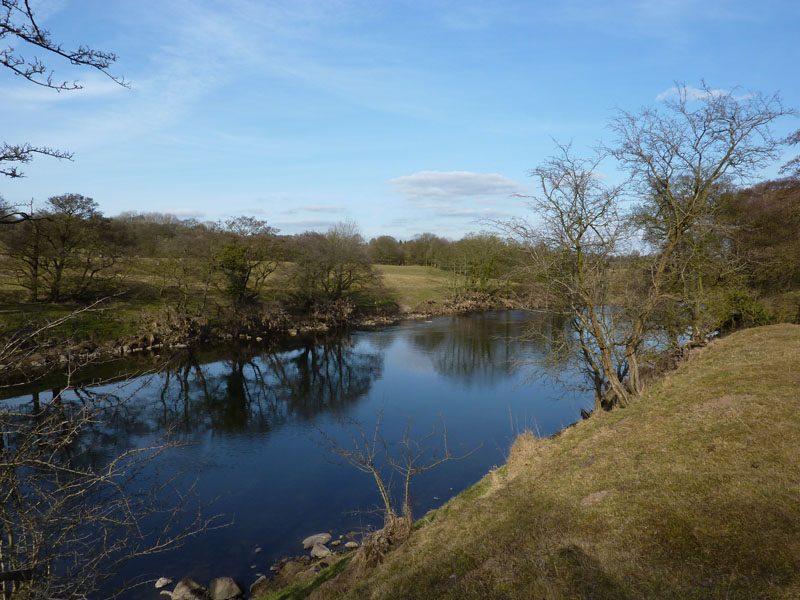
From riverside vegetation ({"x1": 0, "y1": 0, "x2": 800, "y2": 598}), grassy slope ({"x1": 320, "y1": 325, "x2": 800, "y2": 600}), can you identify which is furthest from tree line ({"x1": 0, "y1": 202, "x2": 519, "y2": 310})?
grassy slope ({"x1": 320, "y1": 325, "x2": 800, "y2": 600})

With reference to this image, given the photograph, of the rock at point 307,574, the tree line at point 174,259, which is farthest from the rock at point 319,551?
the tree line at point 174,259

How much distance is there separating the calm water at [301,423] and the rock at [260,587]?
0.42m

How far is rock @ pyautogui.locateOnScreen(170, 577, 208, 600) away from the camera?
9.53 m

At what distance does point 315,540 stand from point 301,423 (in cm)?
839

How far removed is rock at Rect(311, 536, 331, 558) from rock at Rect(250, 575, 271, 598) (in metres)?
1.24

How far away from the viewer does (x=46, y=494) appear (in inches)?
201

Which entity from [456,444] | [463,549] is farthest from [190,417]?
[463,549]

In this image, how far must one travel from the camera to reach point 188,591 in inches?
380

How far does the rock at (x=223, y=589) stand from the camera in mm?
9633

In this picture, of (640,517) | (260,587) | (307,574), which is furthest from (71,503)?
(640,517)

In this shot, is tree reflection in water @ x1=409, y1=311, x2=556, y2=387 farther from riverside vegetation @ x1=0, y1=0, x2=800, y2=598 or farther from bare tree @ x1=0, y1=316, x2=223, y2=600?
bare tree @ x1=0, y1=316, x2=223, y2=600

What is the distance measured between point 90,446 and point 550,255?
1634 centimetres

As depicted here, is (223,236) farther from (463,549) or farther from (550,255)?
(463,549)

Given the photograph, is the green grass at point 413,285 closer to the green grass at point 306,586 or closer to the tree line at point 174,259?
the tree line at point 174,259
